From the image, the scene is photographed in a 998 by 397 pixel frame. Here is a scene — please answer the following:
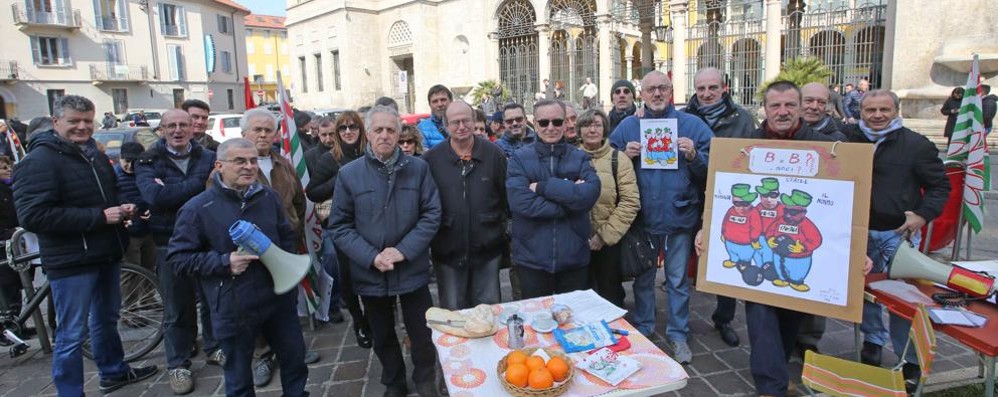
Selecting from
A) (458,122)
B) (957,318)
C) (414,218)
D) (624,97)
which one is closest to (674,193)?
(458,122)

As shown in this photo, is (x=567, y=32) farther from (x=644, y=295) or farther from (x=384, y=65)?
(x=644, y=295)

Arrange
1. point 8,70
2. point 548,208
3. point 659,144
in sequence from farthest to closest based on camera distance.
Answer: point 8,70 < point 659,144 < point 548,208

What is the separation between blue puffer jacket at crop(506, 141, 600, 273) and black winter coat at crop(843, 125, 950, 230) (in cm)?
194

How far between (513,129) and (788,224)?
108 inches

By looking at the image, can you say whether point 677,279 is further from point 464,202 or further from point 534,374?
point 534,374

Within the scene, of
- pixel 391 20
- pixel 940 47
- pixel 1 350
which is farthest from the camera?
pixel 391 20

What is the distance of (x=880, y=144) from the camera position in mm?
3762

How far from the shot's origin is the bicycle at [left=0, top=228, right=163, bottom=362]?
177 inches

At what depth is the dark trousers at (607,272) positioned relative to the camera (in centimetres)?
438

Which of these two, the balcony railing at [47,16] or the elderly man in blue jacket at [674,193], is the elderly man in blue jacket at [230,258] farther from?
the balcony railing at [47,16]

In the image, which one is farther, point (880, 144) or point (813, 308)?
point (880, 144)

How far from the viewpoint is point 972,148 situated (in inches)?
197

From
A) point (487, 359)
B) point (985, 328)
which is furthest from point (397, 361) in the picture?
point (985, 328)

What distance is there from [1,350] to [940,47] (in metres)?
17.4
